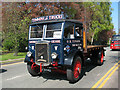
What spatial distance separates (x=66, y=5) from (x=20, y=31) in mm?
9996

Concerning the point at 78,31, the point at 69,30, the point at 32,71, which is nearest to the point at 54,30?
the point at 69,30

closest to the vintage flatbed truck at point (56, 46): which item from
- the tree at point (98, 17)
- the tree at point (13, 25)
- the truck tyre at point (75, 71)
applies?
the truck tyre at point (75, 71)

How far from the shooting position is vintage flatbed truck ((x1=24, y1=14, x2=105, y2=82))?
5547 millimetres

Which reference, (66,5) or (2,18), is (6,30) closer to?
(2,18)

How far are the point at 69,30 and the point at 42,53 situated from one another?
1.63 metres

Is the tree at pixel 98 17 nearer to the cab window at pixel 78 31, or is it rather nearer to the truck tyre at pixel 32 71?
the cab window at pixel 78 31

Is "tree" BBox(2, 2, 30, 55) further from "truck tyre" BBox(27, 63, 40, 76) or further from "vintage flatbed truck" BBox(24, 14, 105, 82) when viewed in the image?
"vintage flatbed truck" BBox(24, 14, 105, 82)

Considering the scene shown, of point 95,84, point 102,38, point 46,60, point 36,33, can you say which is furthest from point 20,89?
point 102,38

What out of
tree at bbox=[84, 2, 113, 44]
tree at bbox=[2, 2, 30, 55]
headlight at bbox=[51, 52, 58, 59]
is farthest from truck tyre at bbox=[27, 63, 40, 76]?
tree at bbox=[84, 2, 113, 44]

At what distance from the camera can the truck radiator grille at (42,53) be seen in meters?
5.74

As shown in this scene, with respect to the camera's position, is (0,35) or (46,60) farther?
(0,35)

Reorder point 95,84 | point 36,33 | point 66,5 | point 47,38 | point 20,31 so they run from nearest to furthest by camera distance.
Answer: point 95,84, point 47,38, point 36,33, point 20,31, point 66,5

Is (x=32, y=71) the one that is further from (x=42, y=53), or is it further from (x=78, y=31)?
(x=78, y=31)

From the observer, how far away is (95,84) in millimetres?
5484
